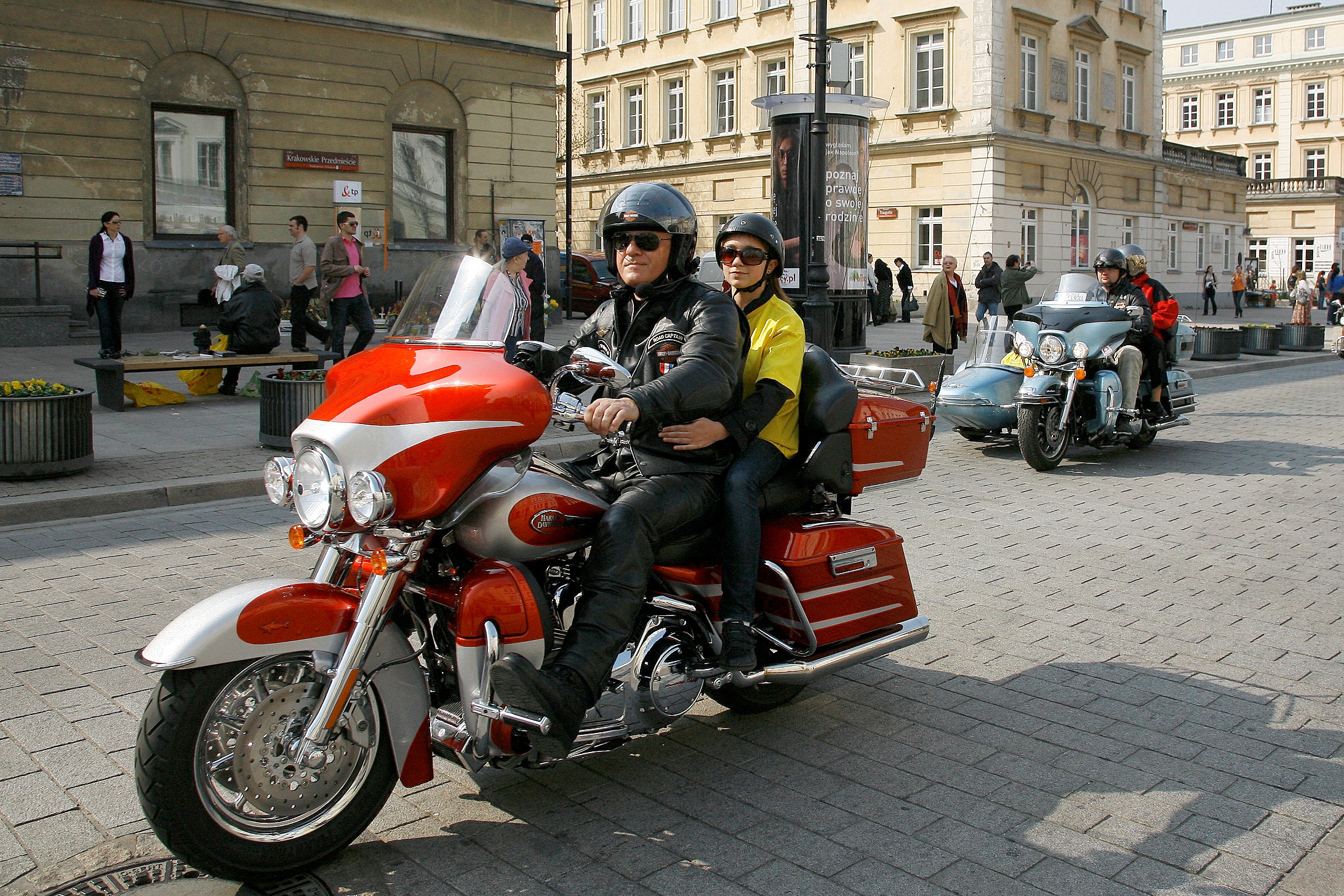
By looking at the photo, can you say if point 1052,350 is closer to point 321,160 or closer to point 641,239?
point 641,239

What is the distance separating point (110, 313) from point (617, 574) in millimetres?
13091

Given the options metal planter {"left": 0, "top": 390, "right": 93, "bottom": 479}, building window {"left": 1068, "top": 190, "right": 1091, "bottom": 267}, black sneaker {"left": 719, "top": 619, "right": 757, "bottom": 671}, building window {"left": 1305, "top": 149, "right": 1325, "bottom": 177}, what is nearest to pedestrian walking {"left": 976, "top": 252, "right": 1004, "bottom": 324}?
metal planter {"left": 0, "top": 390, "right": 93, "bottom": 479}

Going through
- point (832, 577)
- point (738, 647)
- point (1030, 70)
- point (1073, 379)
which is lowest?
point (738, 647)

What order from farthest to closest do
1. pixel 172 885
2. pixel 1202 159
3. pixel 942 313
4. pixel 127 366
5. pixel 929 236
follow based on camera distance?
pixel 1202 159 → pixel 929 236 → pixel 942 313 → pixel 127 366 → pixel 172 885

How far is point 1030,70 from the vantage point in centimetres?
3884

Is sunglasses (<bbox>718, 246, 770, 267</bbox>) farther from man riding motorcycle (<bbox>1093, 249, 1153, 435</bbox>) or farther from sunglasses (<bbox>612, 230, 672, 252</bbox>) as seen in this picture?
man riding motorcycle (<bbox>1093, 249, 1153, 435</bbox>)

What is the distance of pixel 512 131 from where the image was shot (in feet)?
83.1

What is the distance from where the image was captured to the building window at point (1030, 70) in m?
38.5

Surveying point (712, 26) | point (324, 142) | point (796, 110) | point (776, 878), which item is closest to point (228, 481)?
point (776, 878)

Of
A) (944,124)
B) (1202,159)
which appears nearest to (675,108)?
(944,124)

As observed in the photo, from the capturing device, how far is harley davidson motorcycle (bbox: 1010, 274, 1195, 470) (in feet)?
32.6

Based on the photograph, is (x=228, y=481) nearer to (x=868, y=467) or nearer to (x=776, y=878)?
(x=868, y=467)

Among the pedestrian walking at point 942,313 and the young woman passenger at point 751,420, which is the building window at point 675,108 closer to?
the pedestrian walking at point 942,313

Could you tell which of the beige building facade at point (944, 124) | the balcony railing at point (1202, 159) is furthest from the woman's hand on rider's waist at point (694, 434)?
the balcony railing at point (1202, 159)
